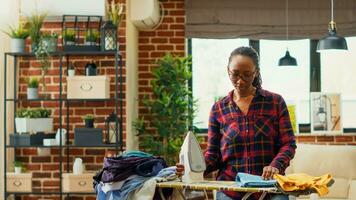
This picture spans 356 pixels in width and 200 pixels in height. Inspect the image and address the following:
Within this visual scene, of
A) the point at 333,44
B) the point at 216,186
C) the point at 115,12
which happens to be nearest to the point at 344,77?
the point at 333,44

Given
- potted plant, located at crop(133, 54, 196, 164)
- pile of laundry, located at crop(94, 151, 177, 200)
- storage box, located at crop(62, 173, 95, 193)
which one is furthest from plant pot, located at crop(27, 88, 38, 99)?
pile of laundry, located at crop(94, 151, 177, 200)

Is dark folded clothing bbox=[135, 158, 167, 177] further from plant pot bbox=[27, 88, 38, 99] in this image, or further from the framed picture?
the framed picture

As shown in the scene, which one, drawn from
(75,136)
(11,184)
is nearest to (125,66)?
(75,136)

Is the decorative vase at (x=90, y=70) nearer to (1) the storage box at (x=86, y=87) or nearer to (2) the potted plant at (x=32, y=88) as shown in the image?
(1) the storage box at (x=86, y=87)

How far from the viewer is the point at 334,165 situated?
5.79 meters

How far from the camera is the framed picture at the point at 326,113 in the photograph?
6.71 meters

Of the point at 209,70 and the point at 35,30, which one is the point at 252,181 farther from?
the point at 209,70

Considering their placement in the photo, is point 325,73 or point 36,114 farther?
point 325,73

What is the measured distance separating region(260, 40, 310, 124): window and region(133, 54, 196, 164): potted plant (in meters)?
1.02

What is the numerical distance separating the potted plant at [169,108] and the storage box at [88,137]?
0.80 m

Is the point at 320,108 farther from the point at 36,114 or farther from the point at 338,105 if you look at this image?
the point at 36,114

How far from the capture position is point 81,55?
5.39m

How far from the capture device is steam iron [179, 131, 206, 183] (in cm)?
274

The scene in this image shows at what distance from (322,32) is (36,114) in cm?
318
